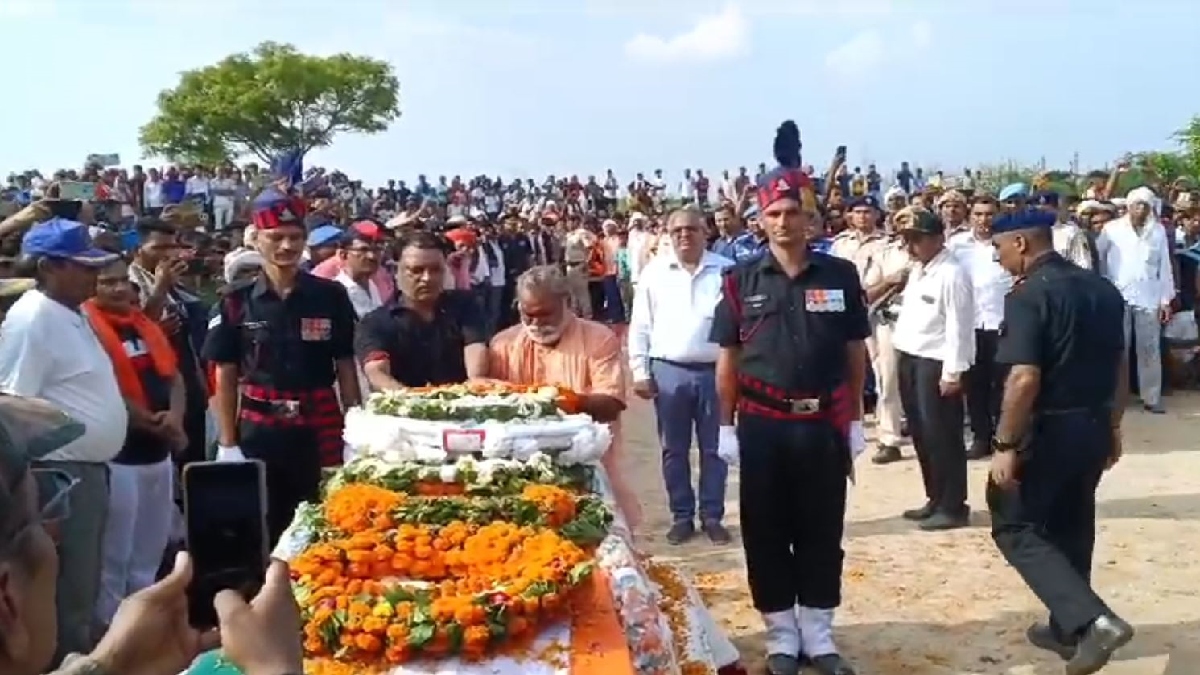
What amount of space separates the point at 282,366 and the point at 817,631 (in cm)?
265

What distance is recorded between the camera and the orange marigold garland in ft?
10.9

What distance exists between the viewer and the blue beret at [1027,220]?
5.66 m

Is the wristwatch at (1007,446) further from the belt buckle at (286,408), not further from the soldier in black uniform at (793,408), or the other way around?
the belt buckle at (286,408)

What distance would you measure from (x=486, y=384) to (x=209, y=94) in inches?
1670

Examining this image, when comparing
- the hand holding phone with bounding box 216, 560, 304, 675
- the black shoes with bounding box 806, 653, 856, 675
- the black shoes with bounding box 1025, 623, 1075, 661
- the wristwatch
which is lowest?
the black shoes with bounding box 1025, 623, 1075, 661

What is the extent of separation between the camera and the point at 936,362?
8.17 m

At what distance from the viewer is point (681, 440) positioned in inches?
309

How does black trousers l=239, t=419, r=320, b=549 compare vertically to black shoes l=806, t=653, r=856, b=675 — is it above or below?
above

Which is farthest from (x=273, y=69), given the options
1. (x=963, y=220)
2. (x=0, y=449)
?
(x=0, y=449)

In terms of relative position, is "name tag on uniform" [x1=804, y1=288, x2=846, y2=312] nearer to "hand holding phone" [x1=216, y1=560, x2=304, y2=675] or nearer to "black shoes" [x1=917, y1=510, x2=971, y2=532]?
"black shoes" [x1=917, y1=510, x2=971, y2=532]

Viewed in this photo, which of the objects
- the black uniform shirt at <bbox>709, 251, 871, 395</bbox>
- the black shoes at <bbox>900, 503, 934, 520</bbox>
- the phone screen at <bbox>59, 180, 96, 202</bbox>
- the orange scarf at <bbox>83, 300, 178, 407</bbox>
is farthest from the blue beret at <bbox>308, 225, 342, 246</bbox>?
the phone screen at <bbox>59, 180, 96, 202</bbox>

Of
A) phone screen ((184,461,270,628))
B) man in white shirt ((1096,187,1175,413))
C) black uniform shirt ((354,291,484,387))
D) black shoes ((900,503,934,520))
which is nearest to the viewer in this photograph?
phone screen ((184,461,270,628))

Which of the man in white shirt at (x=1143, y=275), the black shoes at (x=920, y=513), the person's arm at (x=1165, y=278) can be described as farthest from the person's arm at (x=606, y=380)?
the person's arm at (x=1165, y=278)

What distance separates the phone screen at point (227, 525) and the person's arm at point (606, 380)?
3180 millimetres
